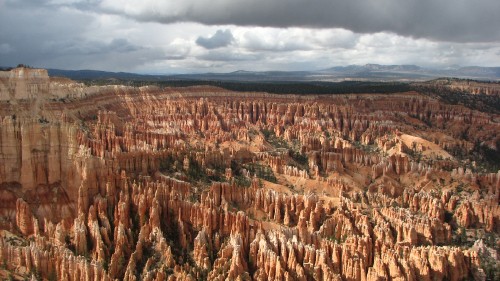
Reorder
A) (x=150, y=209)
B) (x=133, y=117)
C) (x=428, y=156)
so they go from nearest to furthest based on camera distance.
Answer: (x=150, y=209)
(x=428, y=156)
(x=133, y=117)

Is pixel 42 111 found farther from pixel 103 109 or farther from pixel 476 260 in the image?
pixel 476 260

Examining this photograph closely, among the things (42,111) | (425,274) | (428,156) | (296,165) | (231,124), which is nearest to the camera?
(425,274)

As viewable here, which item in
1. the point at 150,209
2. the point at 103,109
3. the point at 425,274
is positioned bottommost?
the point at 425,274

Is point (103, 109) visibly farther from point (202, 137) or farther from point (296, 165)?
point (296, 165)

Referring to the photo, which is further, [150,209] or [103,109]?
[103,109]

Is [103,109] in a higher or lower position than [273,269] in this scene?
higher

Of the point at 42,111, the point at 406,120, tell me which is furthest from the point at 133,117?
the point at 406,120

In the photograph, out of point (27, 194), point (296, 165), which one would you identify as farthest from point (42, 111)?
point (296, 165)
